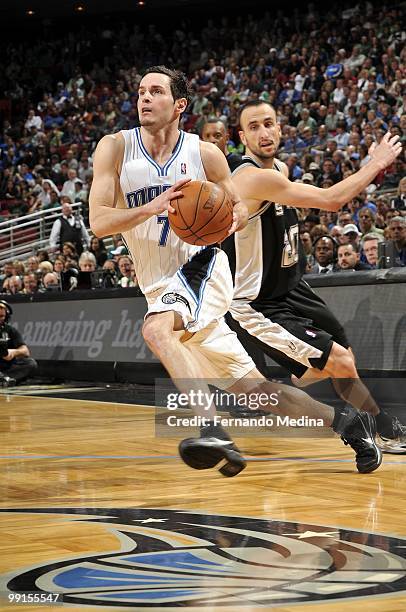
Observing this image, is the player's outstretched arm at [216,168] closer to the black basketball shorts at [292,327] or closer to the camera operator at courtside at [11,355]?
the black basketball shorts at [292,327]

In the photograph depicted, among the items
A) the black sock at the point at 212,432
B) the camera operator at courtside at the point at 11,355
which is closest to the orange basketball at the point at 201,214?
the black sock at the point at 212,432

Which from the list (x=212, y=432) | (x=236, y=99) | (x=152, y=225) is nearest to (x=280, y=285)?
(x=152, y=225)

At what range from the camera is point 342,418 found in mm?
5578

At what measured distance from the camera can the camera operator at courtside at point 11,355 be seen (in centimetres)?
1334

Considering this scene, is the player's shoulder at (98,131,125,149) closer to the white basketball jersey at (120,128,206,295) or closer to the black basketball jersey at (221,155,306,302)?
the white basketball jersey at (120,128,206,295)

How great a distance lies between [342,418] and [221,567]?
243 cm

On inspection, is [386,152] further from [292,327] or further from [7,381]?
[7,381]

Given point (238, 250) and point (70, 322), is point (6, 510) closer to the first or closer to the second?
point (238, 250)

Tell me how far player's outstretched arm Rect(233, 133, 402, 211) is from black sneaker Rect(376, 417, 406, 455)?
1528 millimetres

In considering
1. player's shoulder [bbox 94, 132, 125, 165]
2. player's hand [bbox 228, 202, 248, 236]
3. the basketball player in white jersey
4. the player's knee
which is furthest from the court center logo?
player's shoulder [bbox 94, 132, 125, 165]

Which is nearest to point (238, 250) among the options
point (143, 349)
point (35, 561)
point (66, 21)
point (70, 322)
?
point (35, 561)

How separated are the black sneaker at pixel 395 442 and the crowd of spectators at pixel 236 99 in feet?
10.7

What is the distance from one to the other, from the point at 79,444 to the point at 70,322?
255 inches

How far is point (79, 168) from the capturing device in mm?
22781
